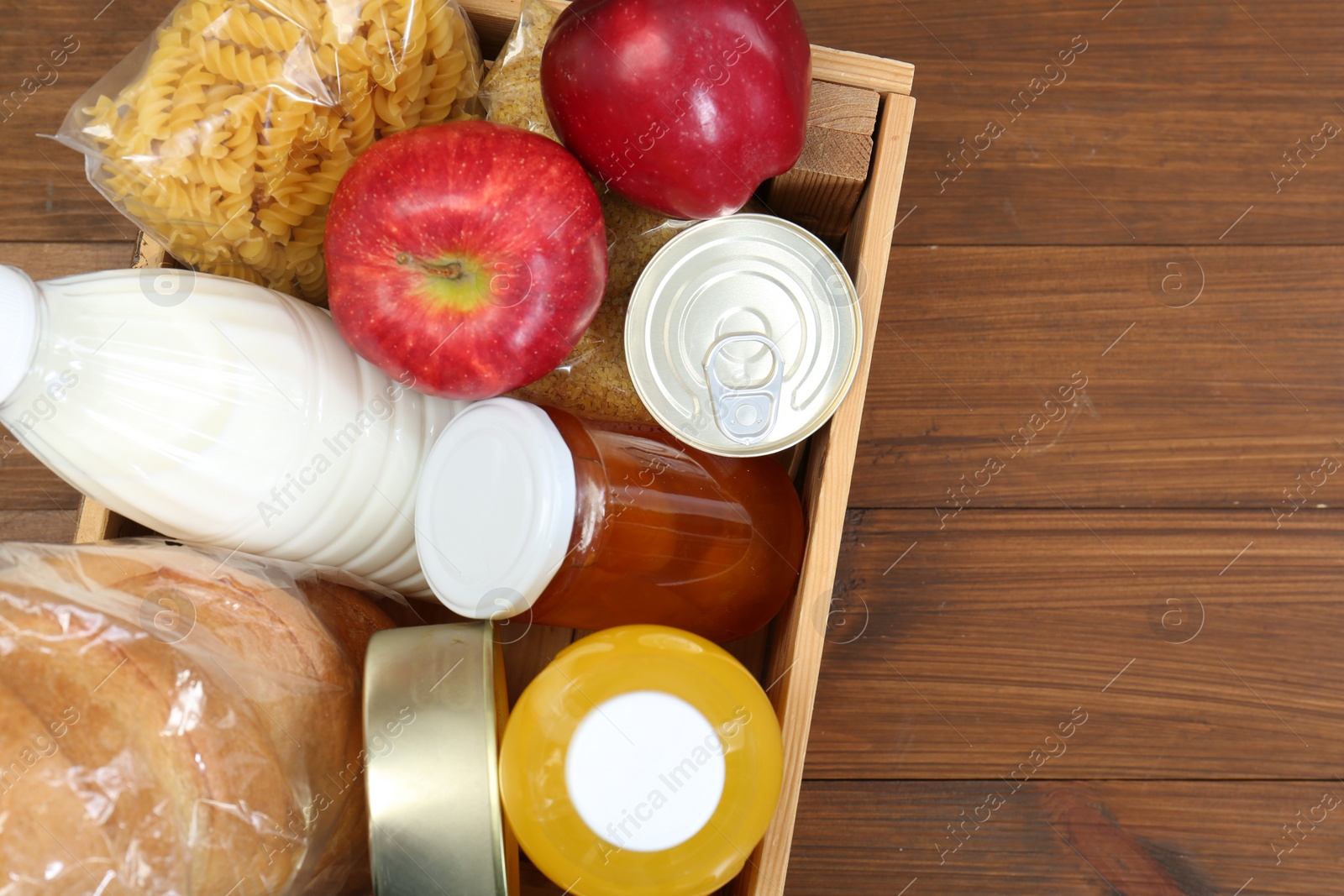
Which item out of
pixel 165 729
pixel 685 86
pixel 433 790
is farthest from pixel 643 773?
pixel 685 86

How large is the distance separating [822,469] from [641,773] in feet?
0.65

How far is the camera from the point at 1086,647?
2.30 feet

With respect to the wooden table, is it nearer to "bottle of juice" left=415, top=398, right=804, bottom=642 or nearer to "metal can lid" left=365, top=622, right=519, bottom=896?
"bottle of juice" left=415, top=398, right=804, bottom=642

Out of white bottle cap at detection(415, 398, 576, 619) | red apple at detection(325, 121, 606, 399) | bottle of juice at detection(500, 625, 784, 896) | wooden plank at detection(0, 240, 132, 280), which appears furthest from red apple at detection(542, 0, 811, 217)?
wooden plank at detection(0, 240, 132, 280)

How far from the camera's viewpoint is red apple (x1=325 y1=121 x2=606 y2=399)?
458 mm

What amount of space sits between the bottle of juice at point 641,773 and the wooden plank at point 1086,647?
26cm

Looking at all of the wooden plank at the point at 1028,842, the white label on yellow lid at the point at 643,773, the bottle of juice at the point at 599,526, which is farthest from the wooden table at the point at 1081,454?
the white label on yellow lid at the point at 643,773

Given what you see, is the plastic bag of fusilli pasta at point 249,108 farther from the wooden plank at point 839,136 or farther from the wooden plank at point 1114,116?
the wooden plank at point 1114,116

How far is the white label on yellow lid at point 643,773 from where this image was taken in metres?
0.43

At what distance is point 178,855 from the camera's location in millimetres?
387

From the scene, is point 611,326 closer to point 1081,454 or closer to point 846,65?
point 846,65

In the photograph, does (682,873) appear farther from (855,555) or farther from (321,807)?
(855,555)

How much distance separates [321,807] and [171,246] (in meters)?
0.32

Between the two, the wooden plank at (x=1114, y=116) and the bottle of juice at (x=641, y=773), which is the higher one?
the wooden plank at (x=1114, y=116)
